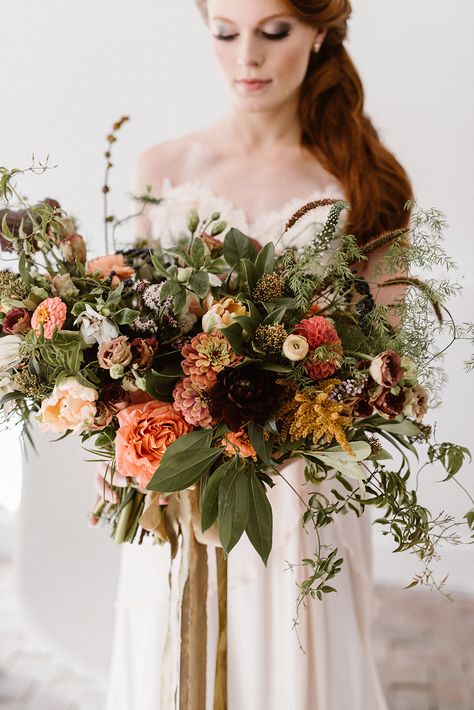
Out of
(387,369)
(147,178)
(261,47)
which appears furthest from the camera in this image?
(147,178)

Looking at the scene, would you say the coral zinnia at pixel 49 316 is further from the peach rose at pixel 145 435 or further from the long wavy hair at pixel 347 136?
the long wavy hair at pixel 347 136

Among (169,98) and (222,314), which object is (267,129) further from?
(222,314)

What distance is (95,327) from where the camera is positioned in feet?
3.12

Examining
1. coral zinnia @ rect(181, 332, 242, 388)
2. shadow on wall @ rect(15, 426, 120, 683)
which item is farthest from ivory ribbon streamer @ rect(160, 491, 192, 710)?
shadow on wall @ rect(15, 426, 120, 683)

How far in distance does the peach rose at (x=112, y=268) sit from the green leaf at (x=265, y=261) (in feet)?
0.79

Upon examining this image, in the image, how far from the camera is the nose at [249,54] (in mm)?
1740

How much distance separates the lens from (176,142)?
1938 millimetres

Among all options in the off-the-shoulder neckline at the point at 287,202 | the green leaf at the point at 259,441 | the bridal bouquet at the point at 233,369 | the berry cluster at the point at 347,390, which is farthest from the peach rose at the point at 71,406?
the off-the-shoulder neckline at the point at 287,202

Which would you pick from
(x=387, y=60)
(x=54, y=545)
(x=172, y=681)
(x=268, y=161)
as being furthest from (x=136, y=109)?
(x=172, y=681)

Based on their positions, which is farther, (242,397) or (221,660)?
(221,660)

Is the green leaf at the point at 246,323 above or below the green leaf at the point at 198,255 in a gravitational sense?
below

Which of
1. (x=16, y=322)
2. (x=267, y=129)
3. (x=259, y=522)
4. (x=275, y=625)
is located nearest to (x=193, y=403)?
(x=259, y=522)

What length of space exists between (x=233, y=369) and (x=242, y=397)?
52 millimetres

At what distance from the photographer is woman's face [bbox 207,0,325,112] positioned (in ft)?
5.60
